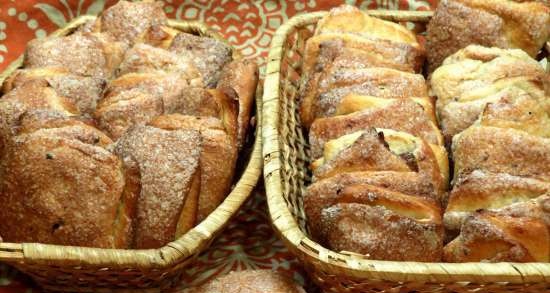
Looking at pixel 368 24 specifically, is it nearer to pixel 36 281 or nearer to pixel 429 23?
pixel 429 23

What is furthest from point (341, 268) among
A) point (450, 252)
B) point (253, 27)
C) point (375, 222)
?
point (253, 27)

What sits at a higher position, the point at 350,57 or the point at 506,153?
the point at 350,57

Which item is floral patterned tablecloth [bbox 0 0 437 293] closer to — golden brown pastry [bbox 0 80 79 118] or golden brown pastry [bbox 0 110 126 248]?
golden brown pastry [bbox 0 80 79 118]

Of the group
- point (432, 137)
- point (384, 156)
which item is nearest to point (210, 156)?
point (384, 156)

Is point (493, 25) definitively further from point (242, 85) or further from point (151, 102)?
point (151, 102)

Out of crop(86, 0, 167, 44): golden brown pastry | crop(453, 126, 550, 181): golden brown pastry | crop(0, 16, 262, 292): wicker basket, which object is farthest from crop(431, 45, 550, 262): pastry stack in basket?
crop(86, 0, 167, 44): golden brown pastry

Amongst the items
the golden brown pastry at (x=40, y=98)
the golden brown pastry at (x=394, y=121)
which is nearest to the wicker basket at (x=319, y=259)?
the golden brown pastry at (x=394, y=121)
